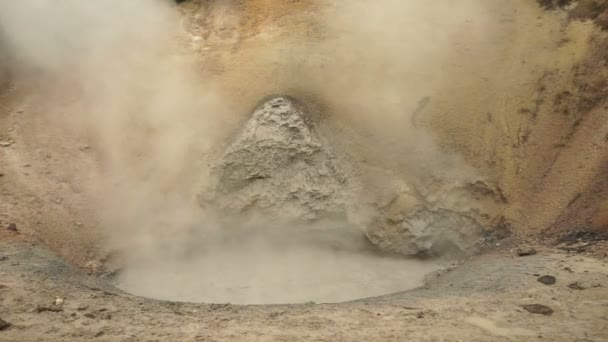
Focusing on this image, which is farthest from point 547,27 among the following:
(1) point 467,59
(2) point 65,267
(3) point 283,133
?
(2) point 65,267

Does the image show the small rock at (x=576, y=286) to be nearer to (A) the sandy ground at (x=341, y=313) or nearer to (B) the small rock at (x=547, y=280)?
(A) the sandy ground at (x=341, y=313)

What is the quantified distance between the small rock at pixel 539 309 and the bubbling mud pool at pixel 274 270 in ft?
7.22

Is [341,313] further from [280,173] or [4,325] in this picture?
[280,173]

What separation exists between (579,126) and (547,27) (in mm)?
1863

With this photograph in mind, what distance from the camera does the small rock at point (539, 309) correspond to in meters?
6.45

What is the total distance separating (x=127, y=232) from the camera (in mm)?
9273

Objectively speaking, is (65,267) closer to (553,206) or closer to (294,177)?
(294,177)

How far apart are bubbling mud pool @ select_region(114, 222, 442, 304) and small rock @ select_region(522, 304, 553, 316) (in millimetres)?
2201

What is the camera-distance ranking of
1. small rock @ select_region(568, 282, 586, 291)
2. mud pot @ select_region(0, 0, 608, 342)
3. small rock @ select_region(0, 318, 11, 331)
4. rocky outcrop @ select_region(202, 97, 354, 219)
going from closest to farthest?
small rock @ select_region(0, 318, 11, 331)
small rock @ select_region(568, 282, 586, 291)
mud pot @ select_region(0, 0, 608, 342)
rocky outcrop @ select_region(202, 97, 354, 219)

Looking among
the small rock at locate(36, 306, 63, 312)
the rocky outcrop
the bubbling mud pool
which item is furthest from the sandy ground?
the rocky outcrop

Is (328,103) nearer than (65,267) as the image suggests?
No

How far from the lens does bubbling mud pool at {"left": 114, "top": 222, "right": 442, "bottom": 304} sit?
8.43m

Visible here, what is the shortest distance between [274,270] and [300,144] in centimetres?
200

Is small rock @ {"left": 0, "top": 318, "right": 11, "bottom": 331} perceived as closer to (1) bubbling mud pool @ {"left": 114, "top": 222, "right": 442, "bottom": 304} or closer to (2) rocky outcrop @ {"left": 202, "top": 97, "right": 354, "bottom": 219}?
(1) bubbling mud pool @ {"left": 114, "top": 222, "right": 442, "bottom": 304}
